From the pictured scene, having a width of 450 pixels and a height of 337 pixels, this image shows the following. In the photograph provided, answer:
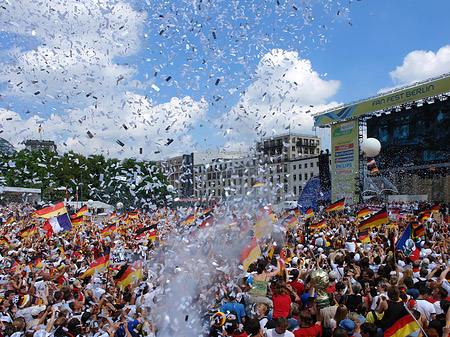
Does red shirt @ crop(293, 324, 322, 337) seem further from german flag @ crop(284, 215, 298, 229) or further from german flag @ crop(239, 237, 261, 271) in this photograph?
german flag @ crop(284, 215, 298, 229)

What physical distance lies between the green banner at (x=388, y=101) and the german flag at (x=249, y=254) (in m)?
31.3

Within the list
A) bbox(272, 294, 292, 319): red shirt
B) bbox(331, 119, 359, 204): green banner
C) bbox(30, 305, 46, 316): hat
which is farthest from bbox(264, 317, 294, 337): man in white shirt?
bbox(331, 119, 359, 204): green banner

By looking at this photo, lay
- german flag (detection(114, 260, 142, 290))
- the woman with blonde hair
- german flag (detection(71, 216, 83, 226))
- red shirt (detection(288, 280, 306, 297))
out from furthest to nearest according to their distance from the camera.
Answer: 1. german flag (detection(71, 216, 83, 226))
2. german flag (detection(114, 260, 142, 290))
3. red shirt (detection(288, 280, 306, 297))
4. the woman with blonde hair

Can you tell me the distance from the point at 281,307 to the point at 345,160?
38.4m

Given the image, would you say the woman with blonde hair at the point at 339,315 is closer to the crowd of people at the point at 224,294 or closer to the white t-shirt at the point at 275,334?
the crowd of people at the point at 224,294

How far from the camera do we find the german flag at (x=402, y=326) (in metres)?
4.02

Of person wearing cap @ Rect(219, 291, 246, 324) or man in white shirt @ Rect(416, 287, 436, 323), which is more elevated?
man in white shirt @ Rect(416, 287, 436, 323)

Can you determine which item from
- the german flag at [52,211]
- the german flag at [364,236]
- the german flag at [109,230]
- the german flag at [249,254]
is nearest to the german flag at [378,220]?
the german flag at [364,236]

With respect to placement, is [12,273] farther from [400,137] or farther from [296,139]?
[296,139]

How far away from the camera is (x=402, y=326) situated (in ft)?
13.4

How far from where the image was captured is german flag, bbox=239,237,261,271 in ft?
23.4

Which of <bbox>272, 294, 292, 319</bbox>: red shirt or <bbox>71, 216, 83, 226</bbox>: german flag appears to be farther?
<bbox>71, 216, 83, 226</bbox>: german flag

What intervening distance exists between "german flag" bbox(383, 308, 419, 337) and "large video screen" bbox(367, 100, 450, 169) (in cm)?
3205

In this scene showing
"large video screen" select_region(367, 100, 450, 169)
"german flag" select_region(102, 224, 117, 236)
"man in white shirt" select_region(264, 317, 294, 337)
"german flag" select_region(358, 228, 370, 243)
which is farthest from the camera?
"large video screen" select_region(367, 100, 450, 169)
